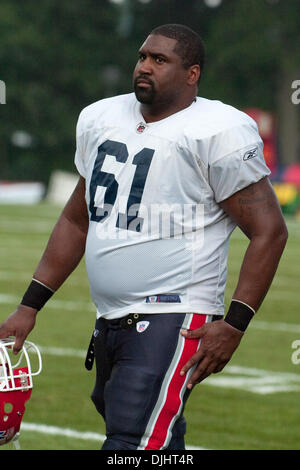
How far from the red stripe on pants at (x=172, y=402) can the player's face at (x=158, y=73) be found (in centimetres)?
82

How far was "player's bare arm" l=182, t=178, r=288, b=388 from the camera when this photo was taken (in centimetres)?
391

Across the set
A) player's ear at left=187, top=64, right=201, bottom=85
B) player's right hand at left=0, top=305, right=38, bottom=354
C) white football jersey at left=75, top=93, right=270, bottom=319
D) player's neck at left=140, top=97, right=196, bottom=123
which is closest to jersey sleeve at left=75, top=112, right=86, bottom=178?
white football jersey at left=75, top=93, right=270, bottom=319

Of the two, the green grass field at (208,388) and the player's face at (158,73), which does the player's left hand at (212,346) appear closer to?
the player's face at (158,73)

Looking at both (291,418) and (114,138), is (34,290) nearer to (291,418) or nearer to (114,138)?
(114,138)

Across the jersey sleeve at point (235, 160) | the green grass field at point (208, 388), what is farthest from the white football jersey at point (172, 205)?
the green grass field at point (208, 388)

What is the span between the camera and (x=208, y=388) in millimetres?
7648

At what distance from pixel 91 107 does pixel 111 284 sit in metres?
0.69

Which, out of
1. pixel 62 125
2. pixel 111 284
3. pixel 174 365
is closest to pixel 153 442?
pixel 174 365

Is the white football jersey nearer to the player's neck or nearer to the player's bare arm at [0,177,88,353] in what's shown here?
the player's neck

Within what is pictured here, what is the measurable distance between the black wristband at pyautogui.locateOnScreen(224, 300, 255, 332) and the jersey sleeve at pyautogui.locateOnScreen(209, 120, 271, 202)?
0.38 metres

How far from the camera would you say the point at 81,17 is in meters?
48.1

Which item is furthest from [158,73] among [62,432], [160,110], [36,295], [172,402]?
[62,432]

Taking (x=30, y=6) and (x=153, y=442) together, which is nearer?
(x=153, y=442)

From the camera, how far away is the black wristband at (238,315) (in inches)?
154
